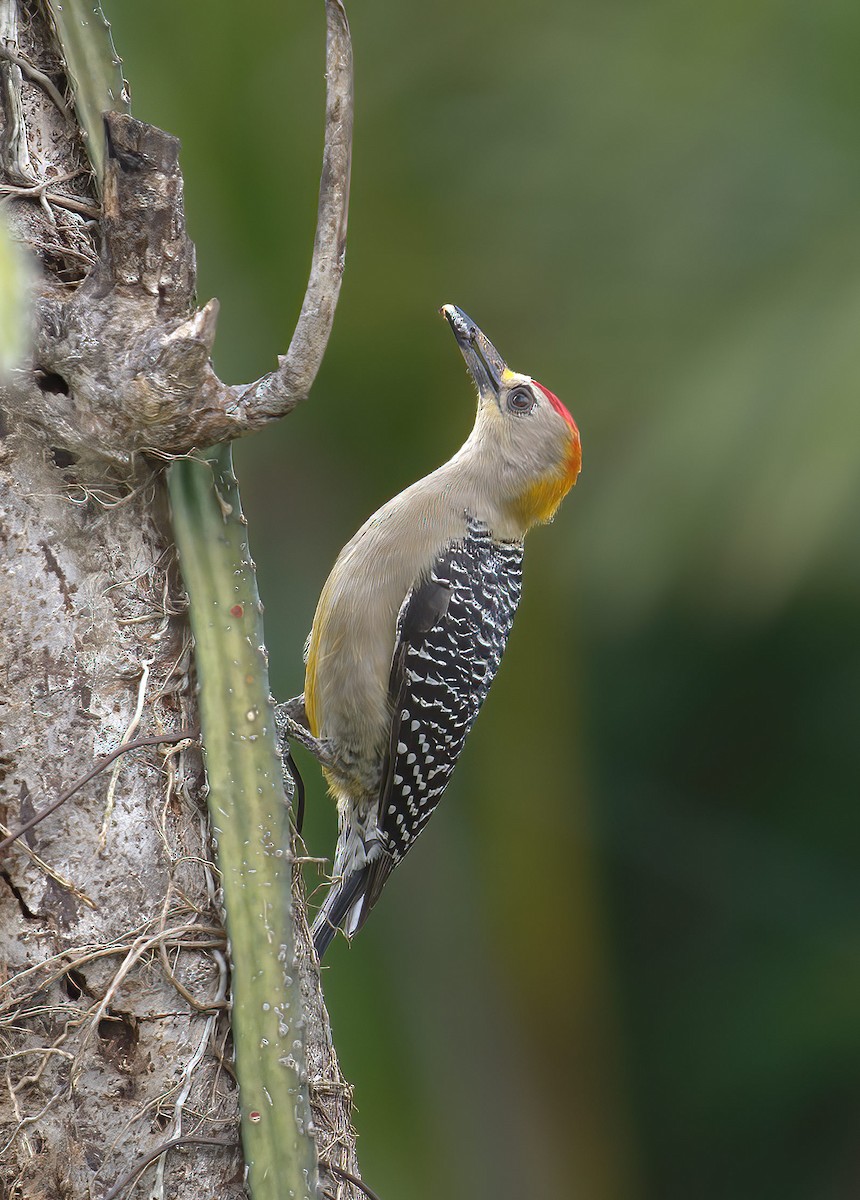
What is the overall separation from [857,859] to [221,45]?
383 centimetres

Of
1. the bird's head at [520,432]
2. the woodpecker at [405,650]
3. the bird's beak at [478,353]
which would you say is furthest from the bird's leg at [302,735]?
the bird's beak at [478,353]

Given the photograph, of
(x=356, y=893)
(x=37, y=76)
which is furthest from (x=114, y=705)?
(x=356, y=893)

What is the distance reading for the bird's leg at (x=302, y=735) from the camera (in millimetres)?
3191

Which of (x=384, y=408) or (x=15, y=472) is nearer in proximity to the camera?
(x=15, y=472)

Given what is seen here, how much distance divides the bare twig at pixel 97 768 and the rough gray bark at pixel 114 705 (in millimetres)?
13

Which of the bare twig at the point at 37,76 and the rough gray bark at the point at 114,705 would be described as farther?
the bare twig at the point at 37,76

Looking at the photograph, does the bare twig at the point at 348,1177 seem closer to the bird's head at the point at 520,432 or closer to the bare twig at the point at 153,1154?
the bare twig at the point at 153,1154

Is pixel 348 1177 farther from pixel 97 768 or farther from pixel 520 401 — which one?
pixel 520 401

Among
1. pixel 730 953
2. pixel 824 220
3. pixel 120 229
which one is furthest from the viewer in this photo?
pixel 730 953

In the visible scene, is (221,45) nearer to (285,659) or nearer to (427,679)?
(285,659)

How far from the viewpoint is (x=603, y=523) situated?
399cm

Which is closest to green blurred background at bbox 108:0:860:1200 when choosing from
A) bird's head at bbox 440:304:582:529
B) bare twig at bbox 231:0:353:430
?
bird's head at bbox 440:304:582:529

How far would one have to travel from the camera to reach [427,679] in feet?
10.8

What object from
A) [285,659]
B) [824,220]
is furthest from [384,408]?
[824,220]
